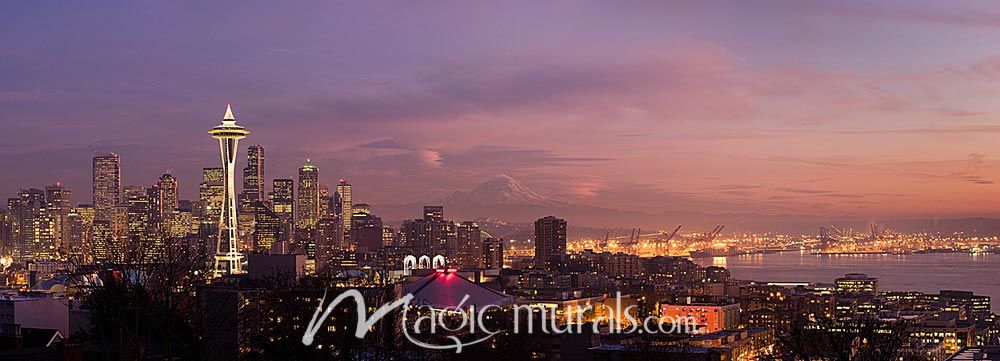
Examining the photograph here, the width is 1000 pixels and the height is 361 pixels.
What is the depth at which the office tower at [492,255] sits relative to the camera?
228 feet

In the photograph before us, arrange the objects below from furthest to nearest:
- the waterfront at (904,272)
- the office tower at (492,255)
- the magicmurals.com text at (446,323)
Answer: the office tower at (492,255) → the waterfront at (904,272) → the magicmurals.com text at (446,323)

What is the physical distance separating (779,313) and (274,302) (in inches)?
1036

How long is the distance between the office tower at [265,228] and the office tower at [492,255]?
38.8 ft

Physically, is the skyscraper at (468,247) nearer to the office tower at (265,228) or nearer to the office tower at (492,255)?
the office tower at (492,255)

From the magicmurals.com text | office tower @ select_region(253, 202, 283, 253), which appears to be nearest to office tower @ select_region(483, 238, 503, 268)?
office tower @ select_region(253, 202, 283, 253)

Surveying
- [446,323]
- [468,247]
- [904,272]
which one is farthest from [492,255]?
[446,323]

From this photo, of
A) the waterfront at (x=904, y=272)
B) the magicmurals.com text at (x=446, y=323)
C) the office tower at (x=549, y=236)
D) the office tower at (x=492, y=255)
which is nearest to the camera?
the magicmurals.com text at (x=446, y=323)

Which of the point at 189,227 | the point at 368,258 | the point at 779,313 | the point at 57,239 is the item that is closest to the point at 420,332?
the point at 779,313

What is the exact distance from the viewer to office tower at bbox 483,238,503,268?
69.6 metres

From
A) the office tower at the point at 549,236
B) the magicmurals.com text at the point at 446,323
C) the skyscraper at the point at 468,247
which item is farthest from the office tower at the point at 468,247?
the magicmurals.com text at the point at 446,323

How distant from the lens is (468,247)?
7412 centimetres

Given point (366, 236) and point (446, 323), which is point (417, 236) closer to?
point (366, 236)

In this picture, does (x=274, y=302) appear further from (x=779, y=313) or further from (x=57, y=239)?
(x=57, y=239)

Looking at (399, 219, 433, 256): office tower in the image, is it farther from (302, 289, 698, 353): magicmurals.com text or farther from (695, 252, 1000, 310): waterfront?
(302, 289, 698, 353): magicmurals.com text
